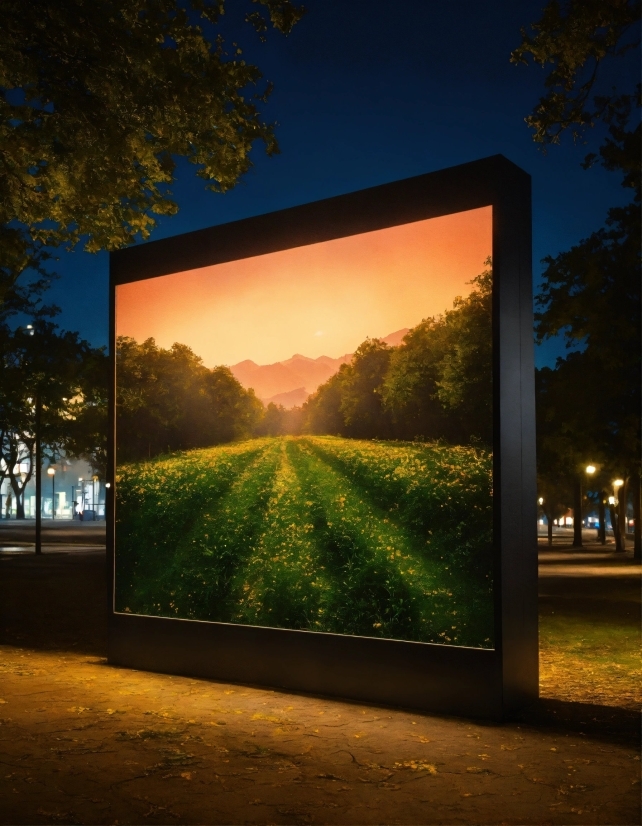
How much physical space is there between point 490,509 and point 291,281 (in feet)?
11.4

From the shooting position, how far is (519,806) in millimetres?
5863

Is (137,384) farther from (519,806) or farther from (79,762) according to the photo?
(519,806)

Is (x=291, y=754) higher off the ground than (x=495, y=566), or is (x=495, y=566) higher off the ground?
(x=495, y=566)

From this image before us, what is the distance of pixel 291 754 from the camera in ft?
23.0

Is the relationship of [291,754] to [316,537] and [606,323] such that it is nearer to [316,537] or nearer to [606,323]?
[316,537]

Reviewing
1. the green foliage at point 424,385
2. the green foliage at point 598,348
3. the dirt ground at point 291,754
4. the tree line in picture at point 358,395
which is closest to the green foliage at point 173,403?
the tree line in picture at point 358,395

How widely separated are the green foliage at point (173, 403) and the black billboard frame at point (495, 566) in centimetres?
166

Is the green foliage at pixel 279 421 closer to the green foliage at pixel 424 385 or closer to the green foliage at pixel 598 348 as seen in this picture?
the green foliage at pixel 424 385

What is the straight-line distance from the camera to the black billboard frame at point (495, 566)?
8.35 meters

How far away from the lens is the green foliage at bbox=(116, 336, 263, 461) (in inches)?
412

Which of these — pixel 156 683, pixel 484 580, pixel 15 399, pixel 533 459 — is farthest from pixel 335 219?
pixel 15 399

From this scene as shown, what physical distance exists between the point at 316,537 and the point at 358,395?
1548 millimetres

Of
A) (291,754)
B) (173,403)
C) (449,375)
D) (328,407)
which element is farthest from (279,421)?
(291,754)

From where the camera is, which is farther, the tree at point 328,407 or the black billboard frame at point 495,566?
the tree at point 328,407
